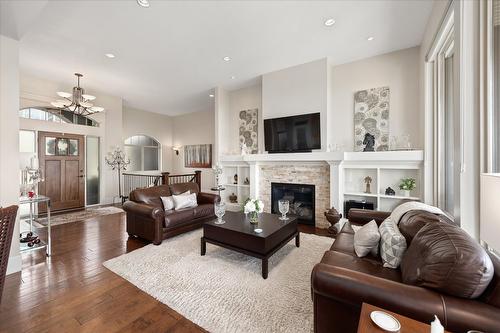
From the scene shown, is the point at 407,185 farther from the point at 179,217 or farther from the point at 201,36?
the point at 201,36

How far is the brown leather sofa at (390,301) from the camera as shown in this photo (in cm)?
100

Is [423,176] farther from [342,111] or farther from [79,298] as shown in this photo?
[79,298]

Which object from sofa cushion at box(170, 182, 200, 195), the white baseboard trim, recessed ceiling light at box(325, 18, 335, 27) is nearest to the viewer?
the white baseboard trim

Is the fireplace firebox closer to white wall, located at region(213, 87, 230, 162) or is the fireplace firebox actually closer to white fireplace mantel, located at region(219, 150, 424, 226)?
white fireplace mantel, located at region(219, 150, 424, 226)

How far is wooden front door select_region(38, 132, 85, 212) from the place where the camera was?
18.2ft

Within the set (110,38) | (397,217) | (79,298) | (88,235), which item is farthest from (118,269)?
(110,38)

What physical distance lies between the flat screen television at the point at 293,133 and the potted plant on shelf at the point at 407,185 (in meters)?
1.63

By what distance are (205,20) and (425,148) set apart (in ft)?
13.2

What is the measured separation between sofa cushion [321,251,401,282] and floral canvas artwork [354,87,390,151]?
120 inches

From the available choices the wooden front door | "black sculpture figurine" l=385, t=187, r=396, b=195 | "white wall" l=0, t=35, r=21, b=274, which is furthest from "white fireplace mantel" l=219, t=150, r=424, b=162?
the wooden front door

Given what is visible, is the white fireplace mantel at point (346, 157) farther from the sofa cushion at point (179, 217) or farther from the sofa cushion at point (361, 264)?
A: the sofa cushion at point (361, 264)

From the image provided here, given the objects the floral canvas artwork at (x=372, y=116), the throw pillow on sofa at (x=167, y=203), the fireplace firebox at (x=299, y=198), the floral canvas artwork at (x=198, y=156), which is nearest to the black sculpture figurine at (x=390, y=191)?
the floral canvas artwork at (x=372, y=116)

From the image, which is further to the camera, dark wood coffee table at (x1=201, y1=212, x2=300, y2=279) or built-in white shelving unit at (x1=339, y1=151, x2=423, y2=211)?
built-in white shelving unit at (x1=339, y1=151, x2=423, y2=211)

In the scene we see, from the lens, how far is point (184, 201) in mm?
3992
